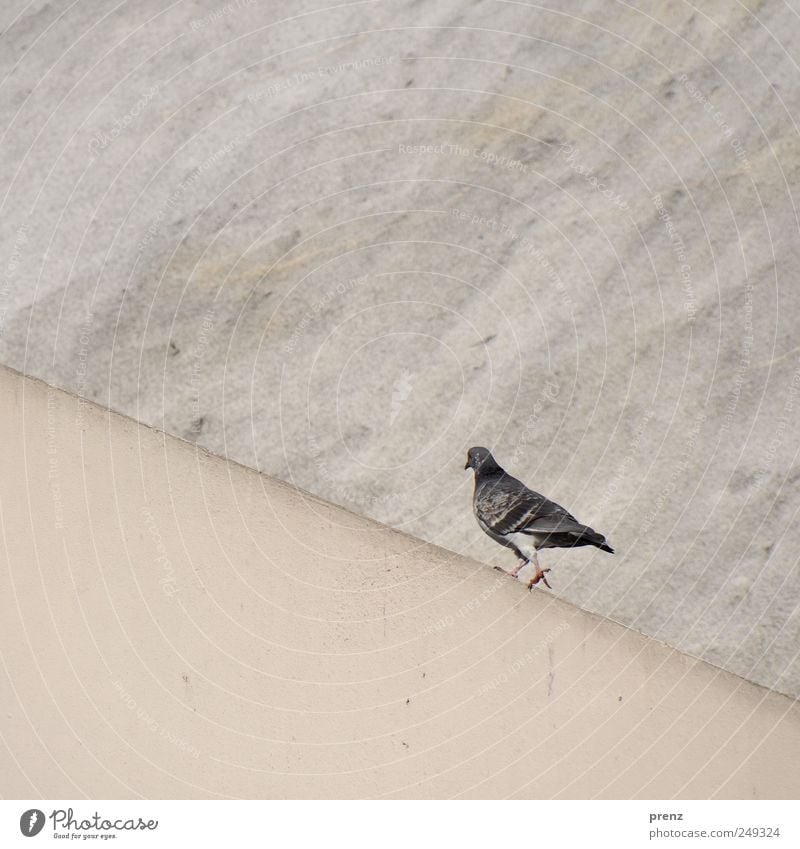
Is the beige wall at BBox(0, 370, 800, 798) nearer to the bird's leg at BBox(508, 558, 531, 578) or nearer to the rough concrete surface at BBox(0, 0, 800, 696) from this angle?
the bird's leg at BBox(508, 558, 531, 578)

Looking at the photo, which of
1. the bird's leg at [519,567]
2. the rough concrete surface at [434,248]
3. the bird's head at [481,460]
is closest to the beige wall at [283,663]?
the bird's leg at [519,567]

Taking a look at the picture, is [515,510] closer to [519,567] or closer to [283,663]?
[519,567]

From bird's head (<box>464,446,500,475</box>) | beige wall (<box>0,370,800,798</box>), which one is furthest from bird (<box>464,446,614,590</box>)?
beige wall (<box>0,370,800,798</box>)

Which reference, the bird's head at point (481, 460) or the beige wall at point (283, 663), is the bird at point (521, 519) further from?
the beige wall at point (283, 663)

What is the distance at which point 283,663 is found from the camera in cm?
274

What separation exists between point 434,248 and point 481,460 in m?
0.62

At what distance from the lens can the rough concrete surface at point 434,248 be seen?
2842 millimetres

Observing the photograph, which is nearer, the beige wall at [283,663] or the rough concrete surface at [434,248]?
the beige wall at [283,663]

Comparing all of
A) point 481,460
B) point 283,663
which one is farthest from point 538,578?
point 283,663

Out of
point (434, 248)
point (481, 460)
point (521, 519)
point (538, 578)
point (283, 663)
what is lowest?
point (283, 663)

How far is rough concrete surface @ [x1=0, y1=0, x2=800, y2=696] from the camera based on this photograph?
2.84 metres

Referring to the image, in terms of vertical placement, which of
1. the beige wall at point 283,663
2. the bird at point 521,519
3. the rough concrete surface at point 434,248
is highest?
the rough concrete surface at point 434,248

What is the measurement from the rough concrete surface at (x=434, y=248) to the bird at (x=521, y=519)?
0.05 metres

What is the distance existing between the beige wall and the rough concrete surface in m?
0.14
